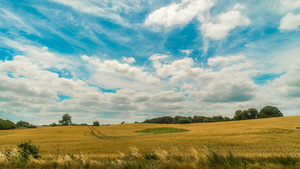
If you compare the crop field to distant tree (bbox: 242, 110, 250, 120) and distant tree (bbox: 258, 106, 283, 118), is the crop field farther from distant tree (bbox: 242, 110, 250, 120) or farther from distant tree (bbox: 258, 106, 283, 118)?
distant tree (bbox: 258, 106, 283, 118)

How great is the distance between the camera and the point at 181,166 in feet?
21.7

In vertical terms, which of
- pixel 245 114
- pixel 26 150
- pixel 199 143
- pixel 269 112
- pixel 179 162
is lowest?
pixel 199 143

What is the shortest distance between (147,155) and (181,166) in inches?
102

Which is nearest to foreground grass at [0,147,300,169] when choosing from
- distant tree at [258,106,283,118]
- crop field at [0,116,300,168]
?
crop field at [0,116,300,168]

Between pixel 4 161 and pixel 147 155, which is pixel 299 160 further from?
pixel 4 161

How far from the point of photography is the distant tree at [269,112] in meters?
109

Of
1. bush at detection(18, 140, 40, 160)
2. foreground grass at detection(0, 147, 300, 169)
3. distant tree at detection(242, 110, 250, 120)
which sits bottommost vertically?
foreground grass at detection(0, 147, 300, 169)

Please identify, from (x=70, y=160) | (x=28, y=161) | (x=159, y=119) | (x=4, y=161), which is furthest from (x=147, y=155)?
(x=159, y=119)

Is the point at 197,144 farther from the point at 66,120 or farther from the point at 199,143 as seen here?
the point at 66,120

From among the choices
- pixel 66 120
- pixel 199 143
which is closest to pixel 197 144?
pixel 199 143

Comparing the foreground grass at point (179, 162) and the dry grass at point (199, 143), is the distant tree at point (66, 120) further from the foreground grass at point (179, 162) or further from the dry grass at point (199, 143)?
the foreground grass at point (179, 162)

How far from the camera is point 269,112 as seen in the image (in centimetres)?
11362

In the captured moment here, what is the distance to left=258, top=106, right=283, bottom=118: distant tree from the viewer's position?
356 feet

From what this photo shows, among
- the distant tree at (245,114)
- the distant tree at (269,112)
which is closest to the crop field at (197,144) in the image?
the distant tree at (245,114)
